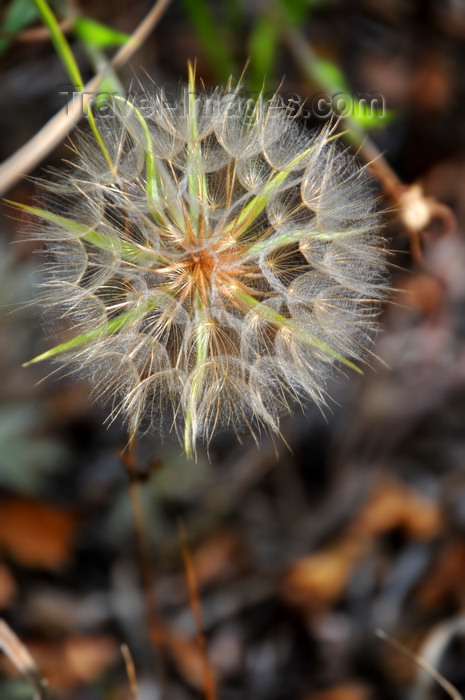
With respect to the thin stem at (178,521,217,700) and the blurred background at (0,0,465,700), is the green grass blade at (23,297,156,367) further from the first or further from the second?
the thin stem at (178,521,217,700)

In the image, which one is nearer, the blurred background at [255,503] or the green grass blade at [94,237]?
the green grass blade at [94,237]

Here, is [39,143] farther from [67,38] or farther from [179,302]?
[67,38]

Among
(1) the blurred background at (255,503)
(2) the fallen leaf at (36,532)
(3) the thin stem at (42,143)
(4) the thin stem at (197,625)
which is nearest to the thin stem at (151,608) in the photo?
(1) the blurred background at (255,503)

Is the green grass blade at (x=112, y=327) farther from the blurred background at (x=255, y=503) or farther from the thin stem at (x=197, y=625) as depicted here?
the thin stem at (x=197, y=625)

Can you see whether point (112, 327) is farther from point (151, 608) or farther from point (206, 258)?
point (151, 608)

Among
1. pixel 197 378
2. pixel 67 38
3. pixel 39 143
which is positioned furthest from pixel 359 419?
pixel 67 38

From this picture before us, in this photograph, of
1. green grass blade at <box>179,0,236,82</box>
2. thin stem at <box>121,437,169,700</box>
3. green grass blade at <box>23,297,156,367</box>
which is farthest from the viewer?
thin stem at <box>121,437,169,700</box>

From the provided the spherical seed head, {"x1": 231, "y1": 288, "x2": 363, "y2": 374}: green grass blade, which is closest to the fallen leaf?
the spherical seed head
